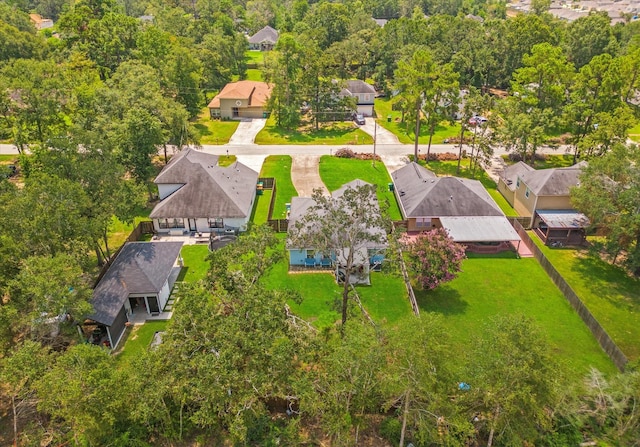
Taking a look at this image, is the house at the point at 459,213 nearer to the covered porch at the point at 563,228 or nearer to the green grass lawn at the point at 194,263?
the covered porch at the point at 563,228

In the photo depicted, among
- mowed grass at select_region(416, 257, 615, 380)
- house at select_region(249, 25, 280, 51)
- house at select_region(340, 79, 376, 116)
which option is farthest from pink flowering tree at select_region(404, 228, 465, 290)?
house at select_region(249, 25, 280, 51)

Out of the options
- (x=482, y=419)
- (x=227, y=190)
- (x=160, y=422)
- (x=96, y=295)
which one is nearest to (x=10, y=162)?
(x=227, y=190)

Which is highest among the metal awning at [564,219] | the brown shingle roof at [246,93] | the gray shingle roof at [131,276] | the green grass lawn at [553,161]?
the brown shingle roof at [246,93]

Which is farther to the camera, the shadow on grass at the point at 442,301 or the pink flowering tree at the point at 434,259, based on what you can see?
the shadow on grass at the point at 442,301

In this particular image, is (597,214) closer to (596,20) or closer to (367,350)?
(367,350)

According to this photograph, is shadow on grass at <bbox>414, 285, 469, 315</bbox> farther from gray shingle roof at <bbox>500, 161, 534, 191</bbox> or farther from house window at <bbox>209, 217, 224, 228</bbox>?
gray shingle roof at <bbox>500, 161, 534, 191</bbox>

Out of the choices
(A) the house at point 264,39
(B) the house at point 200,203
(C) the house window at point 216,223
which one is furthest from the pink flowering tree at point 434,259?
(A) the house at point 264,39
